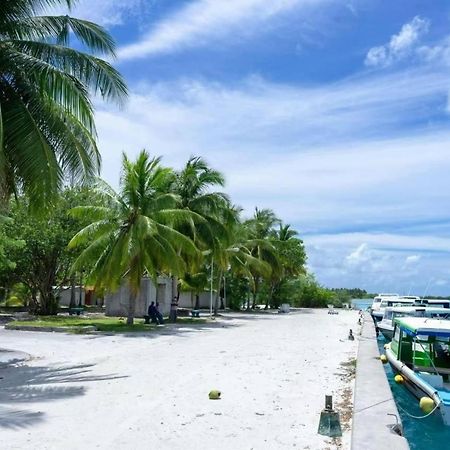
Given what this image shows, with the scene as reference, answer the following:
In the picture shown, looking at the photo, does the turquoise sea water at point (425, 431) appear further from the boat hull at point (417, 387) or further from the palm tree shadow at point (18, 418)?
the palm tree shadow at point (18, 418)

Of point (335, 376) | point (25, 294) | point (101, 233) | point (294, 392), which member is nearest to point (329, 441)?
point (294, 392)

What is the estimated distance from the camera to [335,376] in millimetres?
14070

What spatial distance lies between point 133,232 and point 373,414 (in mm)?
19340

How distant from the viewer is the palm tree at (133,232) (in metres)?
26.7

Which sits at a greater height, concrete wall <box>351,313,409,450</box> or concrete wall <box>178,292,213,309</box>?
concrete wall <box>178,292,213,309</box>

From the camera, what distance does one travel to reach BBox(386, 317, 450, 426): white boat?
39.2ft

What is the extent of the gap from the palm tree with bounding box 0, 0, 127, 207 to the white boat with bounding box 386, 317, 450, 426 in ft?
32.2

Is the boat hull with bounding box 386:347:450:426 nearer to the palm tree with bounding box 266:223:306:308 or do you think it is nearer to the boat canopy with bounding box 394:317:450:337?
the boat canopy with bounding box 394:317:450:337

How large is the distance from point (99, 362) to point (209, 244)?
62.3ft

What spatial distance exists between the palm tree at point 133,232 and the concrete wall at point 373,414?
14.8 m

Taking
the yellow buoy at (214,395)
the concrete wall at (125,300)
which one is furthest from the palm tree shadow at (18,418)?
the concrete wall at (125,300)

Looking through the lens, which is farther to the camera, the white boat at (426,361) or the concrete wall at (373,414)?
the white boat at (426,361)

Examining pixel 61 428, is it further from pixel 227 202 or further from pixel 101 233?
pixel 227 202

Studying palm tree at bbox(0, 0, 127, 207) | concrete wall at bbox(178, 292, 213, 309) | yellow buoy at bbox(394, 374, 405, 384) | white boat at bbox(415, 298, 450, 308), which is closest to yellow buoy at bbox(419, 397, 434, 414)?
yellow buoy at bbox(394, 374, 405, 384)
